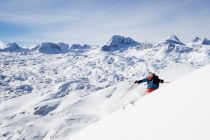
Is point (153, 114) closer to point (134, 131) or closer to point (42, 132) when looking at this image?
point (134, 131)

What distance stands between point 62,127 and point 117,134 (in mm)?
156660

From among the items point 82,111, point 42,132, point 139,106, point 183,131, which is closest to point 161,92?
point 139,106

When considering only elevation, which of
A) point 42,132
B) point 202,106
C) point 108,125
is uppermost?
point 202,106

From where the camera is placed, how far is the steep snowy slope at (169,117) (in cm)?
798

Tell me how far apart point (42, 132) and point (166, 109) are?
546ft

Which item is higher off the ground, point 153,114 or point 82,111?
point 153,114

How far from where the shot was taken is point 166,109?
9.63 metres

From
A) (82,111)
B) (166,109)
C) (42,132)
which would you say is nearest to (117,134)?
(166,109)

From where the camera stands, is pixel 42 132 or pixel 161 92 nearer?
pixel 161 92

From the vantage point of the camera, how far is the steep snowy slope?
7980mm

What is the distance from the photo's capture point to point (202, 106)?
839cm

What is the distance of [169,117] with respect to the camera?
904cm

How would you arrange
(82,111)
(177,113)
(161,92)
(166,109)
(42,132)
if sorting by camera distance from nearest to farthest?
1. (177,113)
2. (166,109)
3. (161,92)
4. (42,132)
5. (82,111)

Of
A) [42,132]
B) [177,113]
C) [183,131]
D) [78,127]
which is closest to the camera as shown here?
[183,131]
